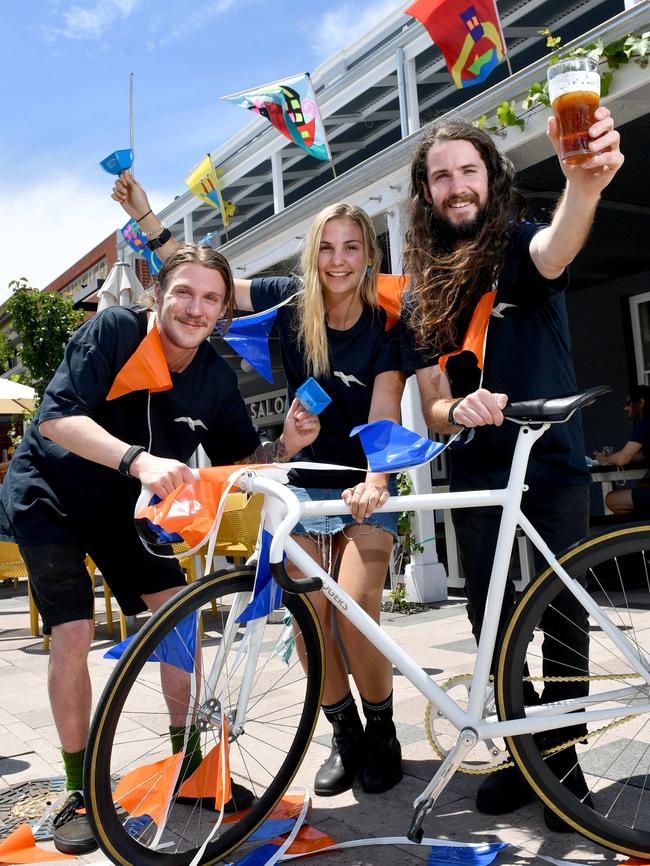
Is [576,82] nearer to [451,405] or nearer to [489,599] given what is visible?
[451,405]

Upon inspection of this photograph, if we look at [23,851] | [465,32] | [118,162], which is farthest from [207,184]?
[23,851]

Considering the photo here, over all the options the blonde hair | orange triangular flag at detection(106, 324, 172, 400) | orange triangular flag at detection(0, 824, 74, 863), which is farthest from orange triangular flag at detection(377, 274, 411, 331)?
orange triangular flag at detection(0, 824, 74, 863)

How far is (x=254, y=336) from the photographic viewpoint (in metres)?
2.85

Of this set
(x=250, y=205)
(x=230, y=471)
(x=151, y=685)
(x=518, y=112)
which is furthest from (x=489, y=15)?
(x=250, y=205)

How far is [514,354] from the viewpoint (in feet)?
7.58

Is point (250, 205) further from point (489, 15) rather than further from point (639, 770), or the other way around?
point (639, 770)

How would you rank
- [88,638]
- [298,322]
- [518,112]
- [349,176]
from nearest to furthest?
[88,638], [298,322], [518,112], [349,176]

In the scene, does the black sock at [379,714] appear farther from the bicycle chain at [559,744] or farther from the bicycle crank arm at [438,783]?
the bicycle crank arm at [438,783]

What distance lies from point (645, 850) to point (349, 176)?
603 centimetres

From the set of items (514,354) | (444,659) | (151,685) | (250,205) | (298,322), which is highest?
(250,205)

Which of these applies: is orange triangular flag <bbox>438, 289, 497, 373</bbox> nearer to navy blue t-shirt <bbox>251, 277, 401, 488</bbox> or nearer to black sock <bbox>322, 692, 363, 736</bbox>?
navy blue t-shirt <bbox>251, 277, 401, 488</bbox>

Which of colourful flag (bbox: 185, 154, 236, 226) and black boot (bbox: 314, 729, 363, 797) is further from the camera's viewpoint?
colourful flag (bbox: 185, 154, 236, 226)

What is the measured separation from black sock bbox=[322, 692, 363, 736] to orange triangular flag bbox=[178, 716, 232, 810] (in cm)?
56

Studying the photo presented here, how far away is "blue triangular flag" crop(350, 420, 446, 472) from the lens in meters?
2.13
